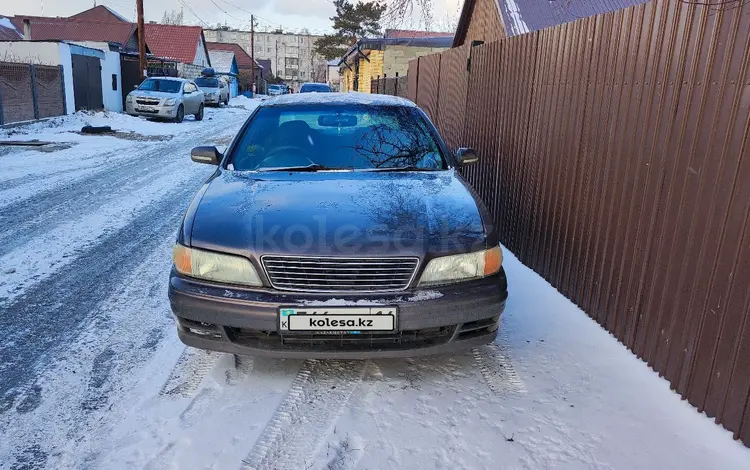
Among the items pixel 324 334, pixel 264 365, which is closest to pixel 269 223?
pixel 324 334

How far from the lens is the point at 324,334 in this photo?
8.95 ft

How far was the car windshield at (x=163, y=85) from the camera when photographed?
69.8ft

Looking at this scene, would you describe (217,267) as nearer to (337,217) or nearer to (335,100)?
(337,217)

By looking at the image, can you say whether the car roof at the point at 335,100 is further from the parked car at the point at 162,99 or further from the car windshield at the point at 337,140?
the parked car at the point at 162,99

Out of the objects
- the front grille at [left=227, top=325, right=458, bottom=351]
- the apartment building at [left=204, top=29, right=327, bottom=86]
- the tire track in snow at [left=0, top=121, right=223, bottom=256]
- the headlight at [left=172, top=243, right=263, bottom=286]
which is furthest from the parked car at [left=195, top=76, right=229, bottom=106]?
the apartment building at [left=204, top=29, right=327, bottom=86]

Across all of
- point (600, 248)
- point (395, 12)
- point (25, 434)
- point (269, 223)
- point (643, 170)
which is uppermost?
point (395, 12)

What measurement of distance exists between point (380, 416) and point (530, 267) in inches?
108

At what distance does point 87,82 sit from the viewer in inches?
846

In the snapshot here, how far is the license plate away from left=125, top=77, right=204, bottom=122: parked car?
19.8m

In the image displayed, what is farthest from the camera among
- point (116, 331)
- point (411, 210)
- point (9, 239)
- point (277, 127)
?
point (9, 239)

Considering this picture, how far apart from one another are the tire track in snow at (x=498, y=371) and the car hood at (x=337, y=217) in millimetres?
791

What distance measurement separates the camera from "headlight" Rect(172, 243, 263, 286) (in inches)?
108

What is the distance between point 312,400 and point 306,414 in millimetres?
130

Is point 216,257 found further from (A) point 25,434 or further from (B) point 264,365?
(A) point 25,434
